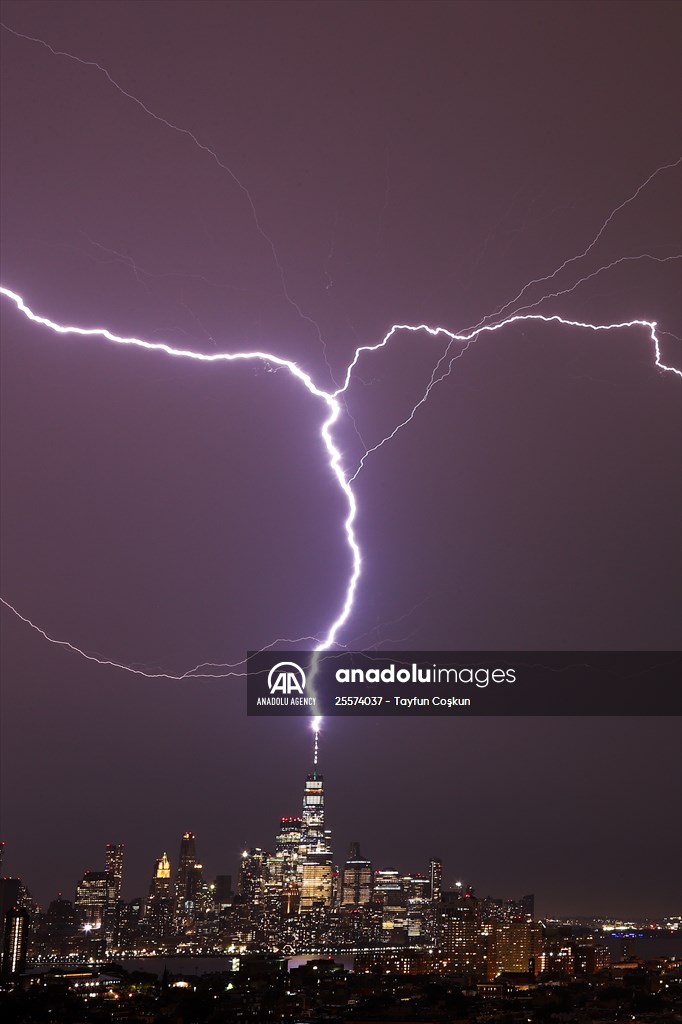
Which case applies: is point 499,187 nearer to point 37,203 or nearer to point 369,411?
point 369,411

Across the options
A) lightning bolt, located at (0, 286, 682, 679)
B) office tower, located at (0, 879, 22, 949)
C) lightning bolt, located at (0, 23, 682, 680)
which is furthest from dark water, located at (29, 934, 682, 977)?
lightning bolt, located at (0, 23, 682, 680)

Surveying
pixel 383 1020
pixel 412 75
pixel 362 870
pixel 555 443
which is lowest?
pixel 383 1020

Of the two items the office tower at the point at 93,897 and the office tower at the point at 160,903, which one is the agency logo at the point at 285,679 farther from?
the office tower at the point at 93,897

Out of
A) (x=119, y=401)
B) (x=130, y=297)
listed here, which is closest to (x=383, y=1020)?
(x=119, y=401)

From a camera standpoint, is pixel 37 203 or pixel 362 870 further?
pixel 362 870

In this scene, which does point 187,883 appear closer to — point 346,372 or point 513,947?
point 513,947

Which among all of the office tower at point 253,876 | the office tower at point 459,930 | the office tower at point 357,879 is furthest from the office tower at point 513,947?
the office tower at point 253,876

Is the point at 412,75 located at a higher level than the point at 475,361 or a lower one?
higher
